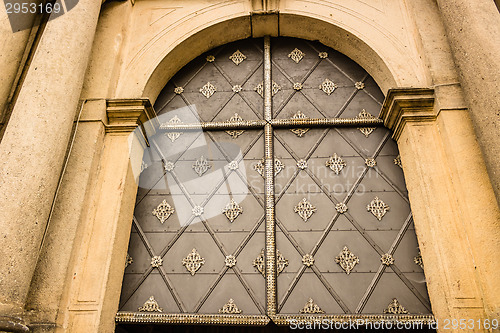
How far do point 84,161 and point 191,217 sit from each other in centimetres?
112

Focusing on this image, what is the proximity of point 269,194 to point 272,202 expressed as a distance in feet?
0.28

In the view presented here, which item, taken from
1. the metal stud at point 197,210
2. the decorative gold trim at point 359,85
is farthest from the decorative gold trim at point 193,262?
the decorative gold trim at point 359,85

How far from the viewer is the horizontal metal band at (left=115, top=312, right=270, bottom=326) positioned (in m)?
3.19

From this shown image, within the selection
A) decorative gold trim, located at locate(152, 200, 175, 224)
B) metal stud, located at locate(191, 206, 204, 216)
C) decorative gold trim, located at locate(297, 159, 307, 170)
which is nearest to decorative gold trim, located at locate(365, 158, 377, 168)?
decorative gold trim, located at locate(297, 159, 307, 170)

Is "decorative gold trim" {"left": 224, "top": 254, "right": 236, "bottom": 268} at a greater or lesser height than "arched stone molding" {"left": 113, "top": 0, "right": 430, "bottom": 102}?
lesser

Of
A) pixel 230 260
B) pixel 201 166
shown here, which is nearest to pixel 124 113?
pixel 201 166

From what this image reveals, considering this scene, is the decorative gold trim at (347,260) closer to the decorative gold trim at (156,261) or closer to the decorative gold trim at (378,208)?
the decorative gold trim at (378,208)

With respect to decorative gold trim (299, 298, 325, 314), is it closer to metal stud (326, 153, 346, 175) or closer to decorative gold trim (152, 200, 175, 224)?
metal stud (326, 153, 346, 175)

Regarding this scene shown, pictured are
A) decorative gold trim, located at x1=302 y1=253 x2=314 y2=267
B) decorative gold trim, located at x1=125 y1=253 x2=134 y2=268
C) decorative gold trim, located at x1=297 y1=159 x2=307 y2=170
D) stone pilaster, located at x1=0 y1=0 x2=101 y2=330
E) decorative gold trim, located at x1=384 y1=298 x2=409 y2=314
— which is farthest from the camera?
decorative gold trim, located at x1=297 y1=159 x2=307 y2=170

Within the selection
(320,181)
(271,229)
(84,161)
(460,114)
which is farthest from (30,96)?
(460,114)

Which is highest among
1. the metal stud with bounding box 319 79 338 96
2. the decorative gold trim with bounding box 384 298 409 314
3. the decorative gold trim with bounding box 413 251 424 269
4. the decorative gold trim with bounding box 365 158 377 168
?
the metal stud with bounding box 319 79 338 96

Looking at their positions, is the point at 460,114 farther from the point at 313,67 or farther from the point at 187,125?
the point at 187,125

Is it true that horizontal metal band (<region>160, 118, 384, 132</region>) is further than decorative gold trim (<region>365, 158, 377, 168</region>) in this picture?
Yes

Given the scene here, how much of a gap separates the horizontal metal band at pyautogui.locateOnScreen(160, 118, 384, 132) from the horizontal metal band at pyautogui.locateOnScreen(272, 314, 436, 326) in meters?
1.93
